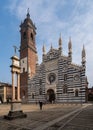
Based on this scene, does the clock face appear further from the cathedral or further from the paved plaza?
the paved plaza

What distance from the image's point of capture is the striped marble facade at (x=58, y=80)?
40906mm

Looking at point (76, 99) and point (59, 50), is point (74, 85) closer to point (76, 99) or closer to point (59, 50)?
point (76, 99)

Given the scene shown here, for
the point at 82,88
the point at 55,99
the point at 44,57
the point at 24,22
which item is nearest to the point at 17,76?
the point at 82,88

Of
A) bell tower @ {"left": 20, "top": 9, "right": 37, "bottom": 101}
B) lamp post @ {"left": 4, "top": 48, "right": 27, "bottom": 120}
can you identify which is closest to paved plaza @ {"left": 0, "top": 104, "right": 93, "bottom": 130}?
lamp post @ {"left": 4, "top": 48, "right": 27, "bottom": 120}

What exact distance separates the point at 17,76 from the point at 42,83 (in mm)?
32045

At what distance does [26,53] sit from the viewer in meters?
51.0

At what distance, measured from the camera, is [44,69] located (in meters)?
47.8

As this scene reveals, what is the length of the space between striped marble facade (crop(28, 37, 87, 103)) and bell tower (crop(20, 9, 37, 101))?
1.84 metres

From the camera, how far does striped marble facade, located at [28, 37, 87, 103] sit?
4091 cm

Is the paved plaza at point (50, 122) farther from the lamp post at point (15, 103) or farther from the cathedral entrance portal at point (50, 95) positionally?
the cathedral entrance portal at point (50, 95)

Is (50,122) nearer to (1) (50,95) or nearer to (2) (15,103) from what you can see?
(2) (15,103)

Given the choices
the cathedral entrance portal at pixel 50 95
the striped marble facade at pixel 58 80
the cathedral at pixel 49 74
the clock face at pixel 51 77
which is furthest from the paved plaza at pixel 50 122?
the cathedral entrance portal at pixel 50 95

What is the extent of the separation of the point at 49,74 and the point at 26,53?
9551 mm

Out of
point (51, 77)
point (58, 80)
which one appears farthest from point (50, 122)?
point (51, 77)
